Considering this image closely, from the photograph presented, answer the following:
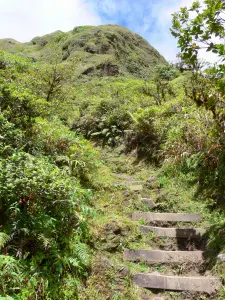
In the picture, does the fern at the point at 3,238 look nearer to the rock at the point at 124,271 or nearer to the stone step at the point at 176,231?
the rock at the point at 124,271

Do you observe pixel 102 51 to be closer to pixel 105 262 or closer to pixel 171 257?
pixel 171 257

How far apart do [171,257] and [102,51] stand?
92.6ft

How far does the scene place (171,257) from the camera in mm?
5375

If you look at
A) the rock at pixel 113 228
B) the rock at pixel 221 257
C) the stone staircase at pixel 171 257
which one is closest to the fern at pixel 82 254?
the stone staircase at pixel 171 257

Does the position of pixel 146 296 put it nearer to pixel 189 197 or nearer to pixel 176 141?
pixel 189 197

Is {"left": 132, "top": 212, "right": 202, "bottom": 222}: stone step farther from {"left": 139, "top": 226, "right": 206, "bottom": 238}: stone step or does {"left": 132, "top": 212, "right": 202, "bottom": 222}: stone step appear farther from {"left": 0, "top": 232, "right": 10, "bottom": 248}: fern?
{"left": 0, "top": 232, "right": 10, "bottom": 248}: fern

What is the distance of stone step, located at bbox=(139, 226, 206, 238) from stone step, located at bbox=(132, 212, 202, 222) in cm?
38

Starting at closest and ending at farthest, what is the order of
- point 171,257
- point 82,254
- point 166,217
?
point 82,254 → point 171,257 → point 166,217

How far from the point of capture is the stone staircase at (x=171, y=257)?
461 cm

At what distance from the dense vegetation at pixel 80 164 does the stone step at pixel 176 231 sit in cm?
35

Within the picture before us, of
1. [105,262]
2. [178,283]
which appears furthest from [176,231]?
[105,262]

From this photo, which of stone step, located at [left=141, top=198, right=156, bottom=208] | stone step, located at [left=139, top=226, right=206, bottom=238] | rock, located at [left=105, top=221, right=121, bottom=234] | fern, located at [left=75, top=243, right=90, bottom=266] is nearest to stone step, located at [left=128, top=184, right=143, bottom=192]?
stone step, located at [left=141, top=198, right=156, bottom=208]

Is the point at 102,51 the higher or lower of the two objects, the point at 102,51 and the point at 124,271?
the higher

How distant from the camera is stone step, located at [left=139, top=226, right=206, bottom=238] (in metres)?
5.84
